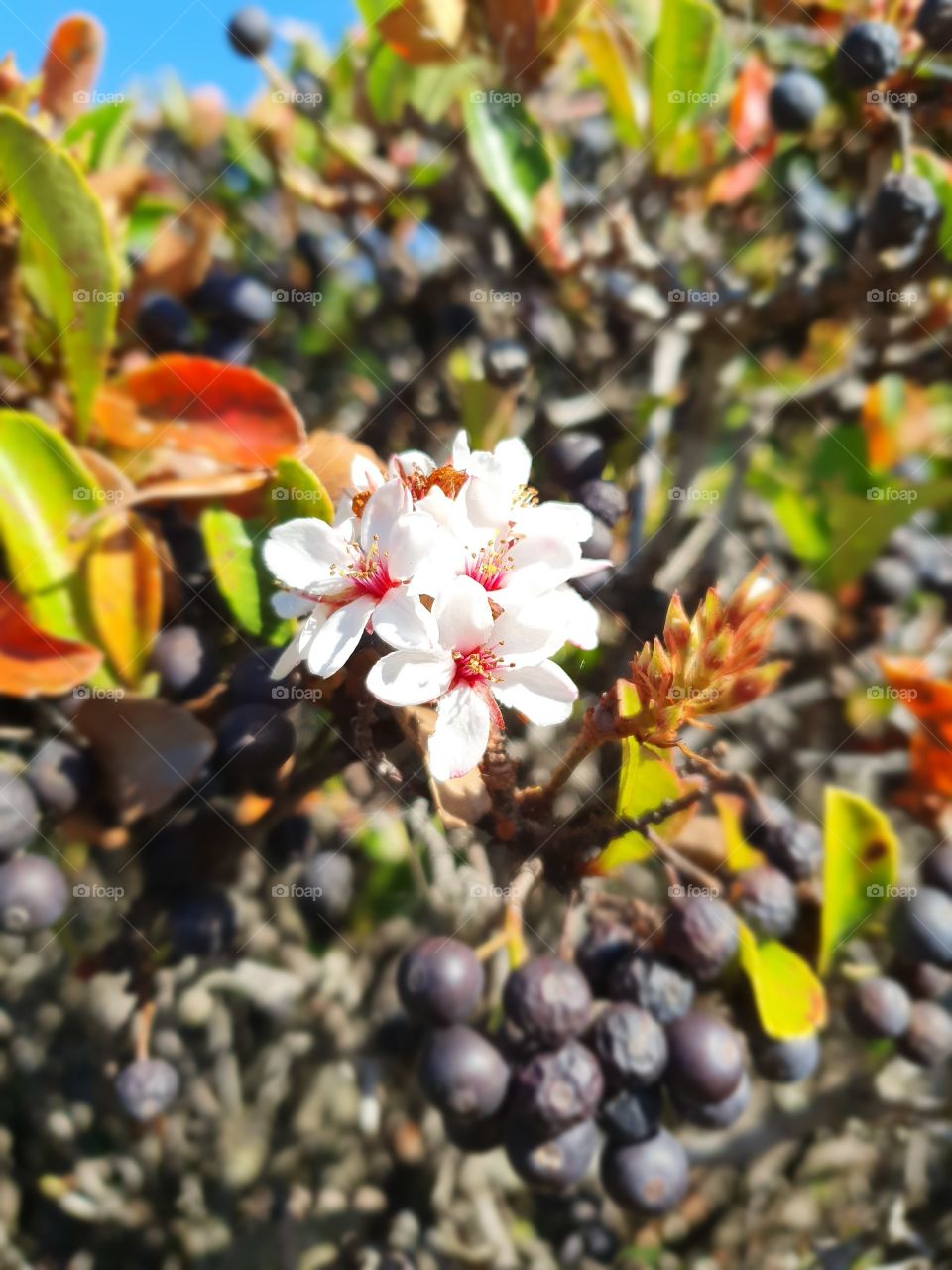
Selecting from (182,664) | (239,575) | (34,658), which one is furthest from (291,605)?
(34,658)

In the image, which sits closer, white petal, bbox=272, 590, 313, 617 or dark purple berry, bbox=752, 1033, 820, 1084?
white petal, bbox=272, 590, 313, 617

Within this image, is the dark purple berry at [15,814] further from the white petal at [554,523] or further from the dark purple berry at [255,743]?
the white petal at [554,523]

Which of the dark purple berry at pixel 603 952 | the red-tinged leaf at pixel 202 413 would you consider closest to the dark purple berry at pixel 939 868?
the dark purple berry at pixel 603 952

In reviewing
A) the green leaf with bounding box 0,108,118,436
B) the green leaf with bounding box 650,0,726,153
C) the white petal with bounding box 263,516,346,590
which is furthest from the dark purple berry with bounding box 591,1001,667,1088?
the green leaf with bounding box 650,0,726,153

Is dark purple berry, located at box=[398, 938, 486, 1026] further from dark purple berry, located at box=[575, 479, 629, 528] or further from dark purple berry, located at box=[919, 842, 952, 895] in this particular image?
dark purple berry, located at box=[919, 842, 952, 895]

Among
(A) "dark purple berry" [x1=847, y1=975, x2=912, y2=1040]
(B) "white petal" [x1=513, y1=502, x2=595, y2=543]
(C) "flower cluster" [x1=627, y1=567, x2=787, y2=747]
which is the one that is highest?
(C) "flower cluster" [x1=627, y1=567, x2=787, y2=747]

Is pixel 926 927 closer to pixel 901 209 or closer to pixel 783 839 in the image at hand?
pixel 783 839

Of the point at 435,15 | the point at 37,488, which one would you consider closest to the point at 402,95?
the point at 435,15
